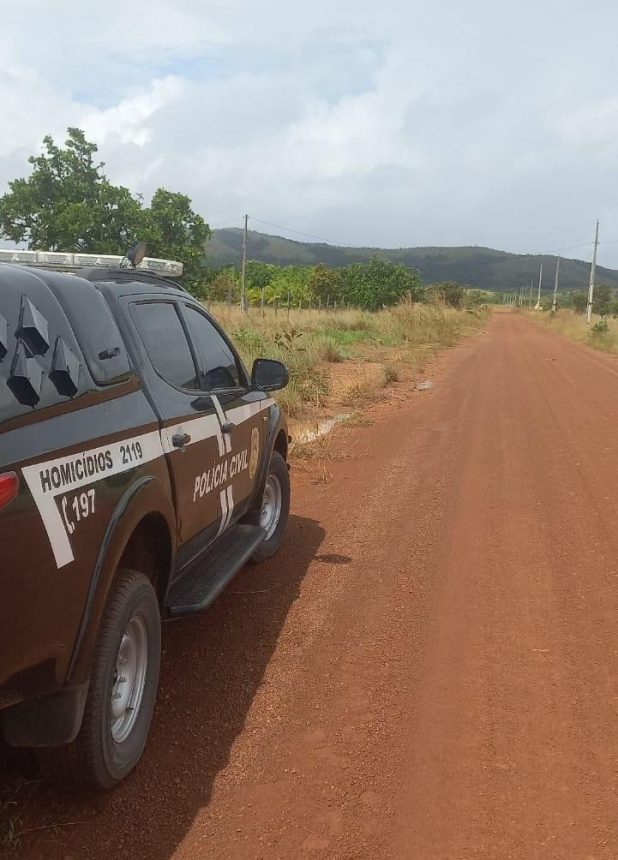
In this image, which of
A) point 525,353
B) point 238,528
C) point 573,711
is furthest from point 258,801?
point 525,353

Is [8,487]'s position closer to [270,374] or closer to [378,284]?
[270,374]

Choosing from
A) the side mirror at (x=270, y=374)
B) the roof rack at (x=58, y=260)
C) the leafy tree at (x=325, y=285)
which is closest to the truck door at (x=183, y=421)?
the roof rack at (x=58, y=260)

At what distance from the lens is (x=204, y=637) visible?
3914 mm

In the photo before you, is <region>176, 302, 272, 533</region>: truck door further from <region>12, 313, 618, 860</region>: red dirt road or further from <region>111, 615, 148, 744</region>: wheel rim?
<region>111, 615, 148, 744</region>: wheel rim

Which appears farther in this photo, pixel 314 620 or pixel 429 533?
pixel 429 533

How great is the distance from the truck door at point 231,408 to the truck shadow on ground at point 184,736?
1.94 feet

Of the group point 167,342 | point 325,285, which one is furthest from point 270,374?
point 325,285

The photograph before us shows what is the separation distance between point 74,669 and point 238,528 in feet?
7.00

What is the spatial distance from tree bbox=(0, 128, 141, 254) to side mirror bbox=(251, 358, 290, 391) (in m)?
23.9

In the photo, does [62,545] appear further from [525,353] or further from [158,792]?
[525,353]

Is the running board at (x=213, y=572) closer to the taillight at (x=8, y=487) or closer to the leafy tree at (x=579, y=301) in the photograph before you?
the taillight at (x=8, y=487)

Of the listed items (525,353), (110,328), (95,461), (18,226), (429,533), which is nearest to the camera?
(95,461)

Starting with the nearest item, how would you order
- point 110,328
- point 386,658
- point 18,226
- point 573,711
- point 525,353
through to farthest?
1. point 110,328
2. point 573,711
3. point 386,658
4. point 525,353
5. point 18,226

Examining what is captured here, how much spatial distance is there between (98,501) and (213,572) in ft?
4.51
